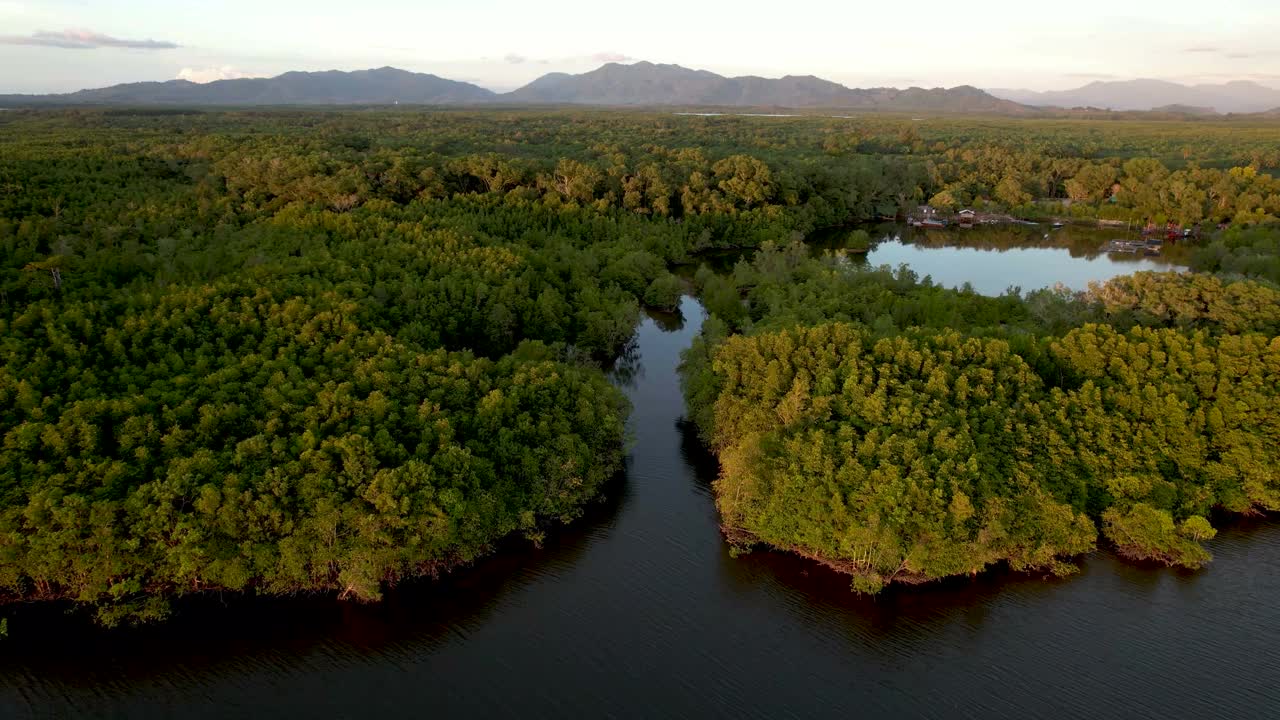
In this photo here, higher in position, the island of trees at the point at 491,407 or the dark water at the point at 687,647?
the island of trees at the point at 491,407

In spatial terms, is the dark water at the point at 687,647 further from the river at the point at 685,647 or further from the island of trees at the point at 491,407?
the island of trees at the point at 491,407

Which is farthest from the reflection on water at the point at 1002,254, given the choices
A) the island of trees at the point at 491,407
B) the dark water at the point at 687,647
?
the dark water at the point at 687,647

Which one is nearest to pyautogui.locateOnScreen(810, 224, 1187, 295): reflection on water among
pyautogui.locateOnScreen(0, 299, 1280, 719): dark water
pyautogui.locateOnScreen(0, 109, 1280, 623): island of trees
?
pyautogui.locateOnScreen(0, 109, 1280, 623): island of trees

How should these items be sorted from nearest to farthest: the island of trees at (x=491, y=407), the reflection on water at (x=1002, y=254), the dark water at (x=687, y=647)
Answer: the dark water at (x=687, y=647)
the island of trees at (x=491, y=407)
the reflection on water at (x=1002, y=254)

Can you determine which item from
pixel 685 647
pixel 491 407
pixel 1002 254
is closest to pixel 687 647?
pixel 685 647

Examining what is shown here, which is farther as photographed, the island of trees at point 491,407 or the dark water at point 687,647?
the island of trees at point 491,407

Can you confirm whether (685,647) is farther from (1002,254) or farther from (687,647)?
(1002,254)
